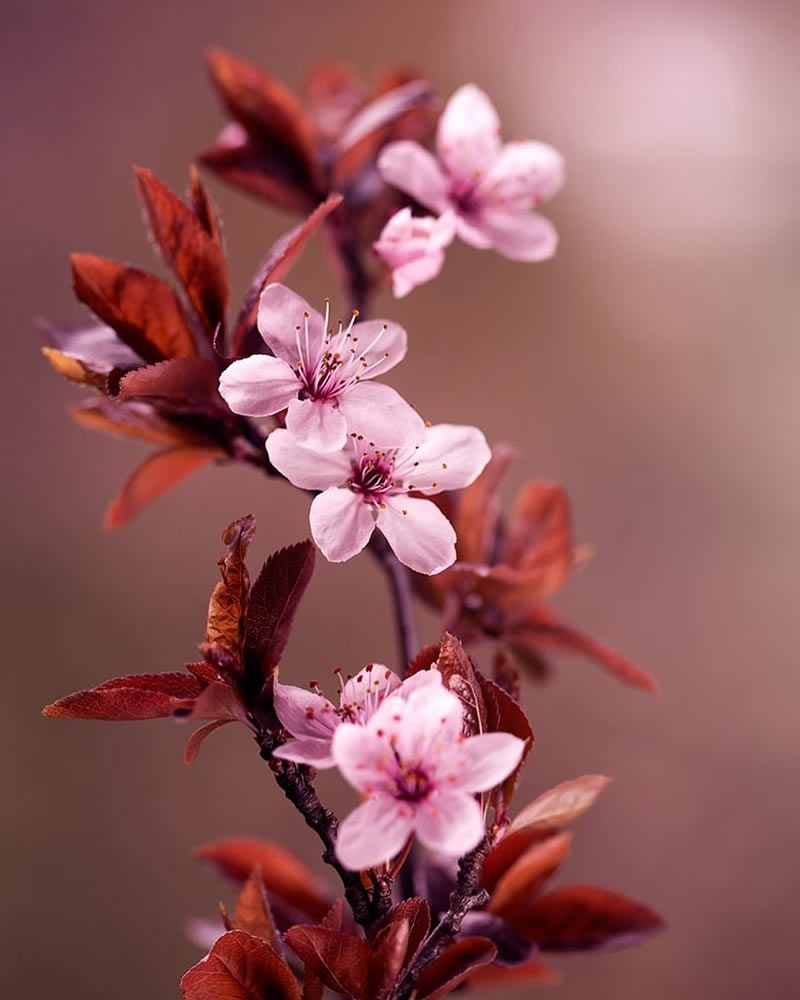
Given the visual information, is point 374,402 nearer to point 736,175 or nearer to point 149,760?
point 149,760

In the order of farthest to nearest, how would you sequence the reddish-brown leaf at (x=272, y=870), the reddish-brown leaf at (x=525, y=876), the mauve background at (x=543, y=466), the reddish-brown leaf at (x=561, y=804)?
the mauve background at (x=543, y=466) → the reddish-brown leaf at (x=272, y=870) → the reddish-brown leaf at (x=525, y=876) → the reddish-brown leaf at (x=561, y=804)

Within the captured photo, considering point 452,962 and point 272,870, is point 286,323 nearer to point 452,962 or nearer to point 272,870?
point 452,962

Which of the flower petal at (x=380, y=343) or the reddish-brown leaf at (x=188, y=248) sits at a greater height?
the reddish-brown leaf at (x=188, y=248)

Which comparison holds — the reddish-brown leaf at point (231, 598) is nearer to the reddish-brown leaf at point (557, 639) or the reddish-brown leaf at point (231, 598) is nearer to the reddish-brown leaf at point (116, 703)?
the reddish-brown leaf at point (116, 703)

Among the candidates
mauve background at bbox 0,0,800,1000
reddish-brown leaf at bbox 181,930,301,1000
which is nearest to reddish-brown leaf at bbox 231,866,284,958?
reddish-brown leaf at bbox 181,930,301,1000

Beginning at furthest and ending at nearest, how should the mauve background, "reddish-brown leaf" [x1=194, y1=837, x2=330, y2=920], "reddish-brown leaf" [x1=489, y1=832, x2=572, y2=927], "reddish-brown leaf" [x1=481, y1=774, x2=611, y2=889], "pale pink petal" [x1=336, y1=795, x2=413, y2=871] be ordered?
the mauve background → "reddish-brown leaf" [x1=194, y1=837, x2=330, y2=920] → "reddish-brown leaf" [x1=489, y1=832, x2=572, y2=927] → "reddish-brown leaf" [x1=481, y1=774, x2=611, y2=889] → "pale pink petal" [x1=336, y1=795, x2=413, y2=871]

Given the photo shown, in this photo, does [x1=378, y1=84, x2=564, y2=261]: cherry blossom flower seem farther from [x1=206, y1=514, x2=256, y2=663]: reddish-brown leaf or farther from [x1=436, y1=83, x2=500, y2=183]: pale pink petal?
[x1=206, y1=514, x2=256, y2=663]: reddish-brown leaf

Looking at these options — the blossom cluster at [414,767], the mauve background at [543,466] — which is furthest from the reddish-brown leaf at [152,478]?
the mauve background at [543,466]
